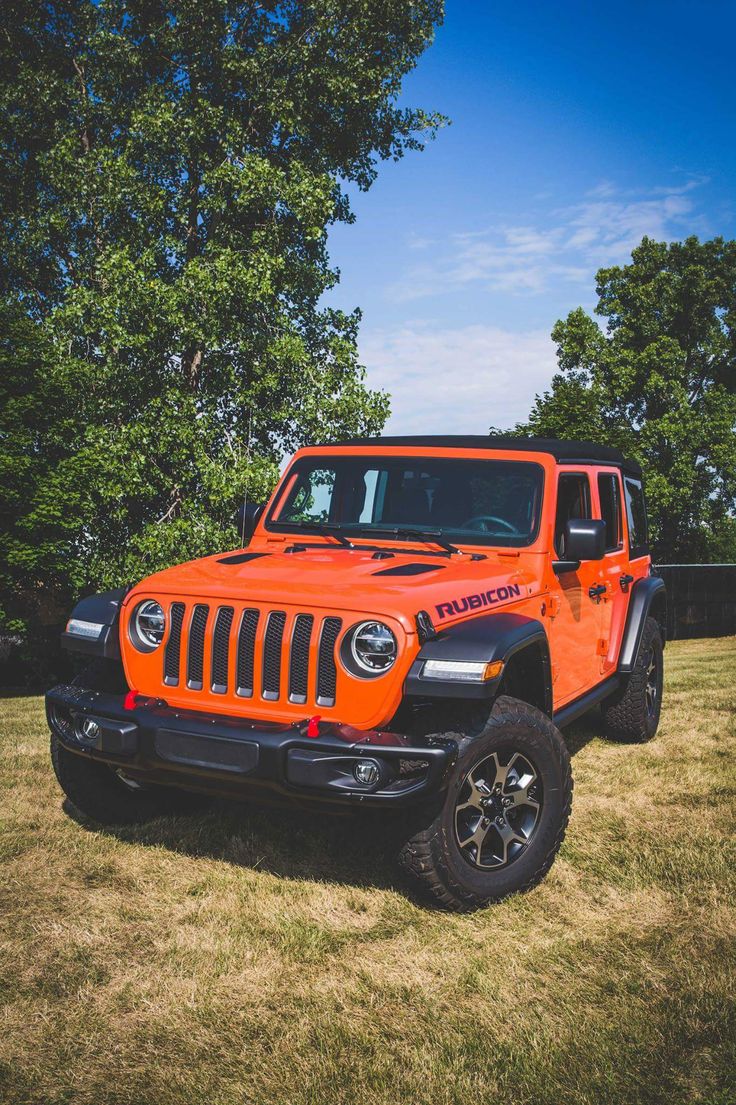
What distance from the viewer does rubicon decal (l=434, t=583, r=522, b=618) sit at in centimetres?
380

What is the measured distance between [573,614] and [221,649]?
221 cm

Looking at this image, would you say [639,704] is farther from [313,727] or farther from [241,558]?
[313,727]

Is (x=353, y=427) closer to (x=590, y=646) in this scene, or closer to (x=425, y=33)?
(x=425, y=33)

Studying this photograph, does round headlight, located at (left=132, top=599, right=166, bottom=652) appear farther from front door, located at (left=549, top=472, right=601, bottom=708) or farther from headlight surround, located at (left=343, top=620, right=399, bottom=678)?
front door, located at (left=549, top=472, right=601, bottom=708)

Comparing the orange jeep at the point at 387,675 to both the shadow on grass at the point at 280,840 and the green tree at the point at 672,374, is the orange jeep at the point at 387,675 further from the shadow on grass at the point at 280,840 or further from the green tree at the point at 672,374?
the green tree at the point at 672,374

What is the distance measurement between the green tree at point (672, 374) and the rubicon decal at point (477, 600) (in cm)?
2952

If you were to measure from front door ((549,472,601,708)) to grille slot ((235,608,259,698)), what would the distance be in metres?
1.72

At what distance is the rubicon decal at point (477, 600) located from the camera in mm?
3797

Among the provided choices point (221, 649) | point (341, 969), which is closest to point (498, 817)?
point (341, 969)

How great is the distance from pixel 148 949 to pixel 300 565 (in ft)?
5.79

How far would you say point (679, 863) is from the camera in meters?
4.27

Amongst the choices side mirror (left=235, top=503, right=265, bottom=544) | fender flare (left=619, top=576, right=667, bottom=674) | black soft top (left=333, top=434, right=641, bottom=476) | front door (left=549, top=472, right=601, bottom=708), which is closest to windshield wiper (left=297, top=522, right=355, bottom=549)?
side mirror (left=235, top=503, right=265, bottom=544)

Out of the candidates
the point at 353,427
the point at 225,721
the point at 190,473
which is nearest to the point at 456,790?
the point at 225,721

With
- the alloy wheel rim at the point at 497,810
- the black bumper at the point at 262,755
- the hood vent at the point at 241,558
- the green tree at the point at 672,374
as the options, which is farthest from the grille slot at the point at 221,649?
the green tree at the point at 672,374
